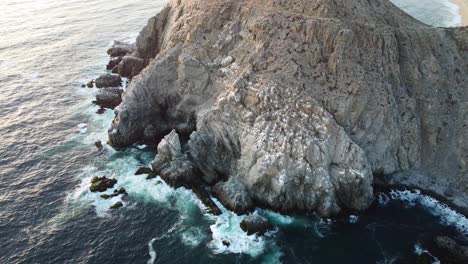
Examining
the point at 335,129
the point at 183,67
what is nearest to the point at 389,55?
the point at 335,129

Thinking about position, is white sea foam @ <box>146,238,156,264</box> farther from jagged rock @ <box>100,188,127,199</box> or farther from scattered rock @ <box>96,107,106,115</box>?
scattered rock @ <box>96,107,106,115</box>

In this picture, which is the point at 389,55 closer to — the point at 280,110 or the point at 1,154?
the point at 280,110

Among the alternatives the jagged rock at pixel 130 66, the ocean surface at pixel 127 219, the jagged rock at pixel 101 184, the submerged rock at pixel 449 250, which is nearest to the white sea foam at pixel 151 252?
the ocean surface at pixel 127 219

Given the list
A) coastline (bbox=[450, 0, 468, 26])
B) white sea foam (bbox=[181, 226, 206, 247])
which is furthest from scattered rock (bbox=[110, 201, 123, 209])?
coastline (bbox=[450, 0, 468, 26])

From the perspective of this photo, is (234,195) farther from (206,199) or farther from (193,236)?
(193,236)

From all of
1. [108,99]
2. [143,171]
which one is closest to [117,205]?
[143,171]

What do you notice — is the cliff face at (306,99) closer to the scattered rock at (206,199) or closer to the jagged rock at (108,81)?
the scattered rock at (206,199)
